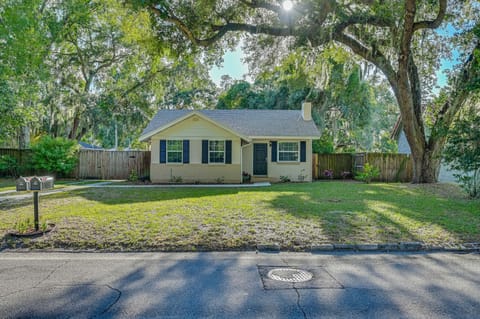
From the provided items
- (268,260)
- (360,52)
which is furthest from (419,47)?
(268,260)

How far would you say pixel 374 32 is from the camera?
13.9 metres

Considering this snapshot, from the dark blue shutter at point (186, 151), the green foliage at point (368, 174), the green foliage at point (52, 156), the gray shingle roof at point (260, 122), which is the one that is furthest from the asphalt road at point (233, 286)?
the green foliage at point (52, 156)

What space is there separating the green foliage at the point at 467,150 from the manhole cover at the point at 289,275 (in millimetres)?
8369

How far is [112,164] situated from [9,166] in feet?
16.3

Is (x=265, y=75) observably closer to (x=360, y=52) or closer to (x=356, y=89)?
(x=360, y=52)

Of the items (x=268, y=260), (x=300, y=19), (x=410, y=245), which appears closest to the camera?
(x=268, y=260)

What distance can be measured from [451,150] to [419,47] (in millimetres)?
6594

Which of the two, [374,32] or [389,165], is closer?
[374,32]

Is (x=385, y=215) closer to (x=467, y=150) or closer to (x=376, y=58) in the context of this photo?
(x=467, y=150)

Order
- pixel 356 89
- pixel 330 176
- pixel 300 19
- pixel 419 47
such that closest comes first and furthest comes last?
pixel 300 19
pixel 419 47
pixel 330 176
pixel 356 89

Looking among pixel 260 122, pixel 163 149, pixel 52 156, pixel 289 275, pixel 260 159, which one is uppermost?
pixel 260 122

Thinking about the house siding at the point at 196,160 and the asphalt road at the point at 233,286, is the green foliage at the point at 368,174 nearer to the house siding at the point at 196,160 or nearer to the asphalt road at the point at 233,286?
the house siding at the point at 196,160

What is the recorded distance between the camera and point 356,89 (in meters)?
22.4

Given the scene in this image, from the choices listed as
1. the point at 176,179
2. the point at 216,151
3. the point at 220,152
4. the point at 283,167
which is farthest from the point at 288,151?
the point at 176,179
